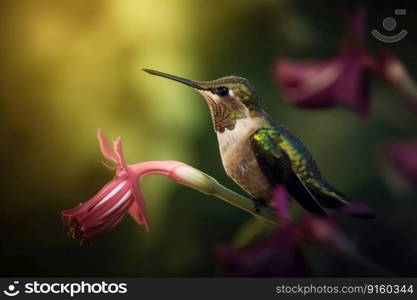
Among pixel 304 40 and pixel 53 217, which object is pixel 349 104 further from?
pixel 53 217

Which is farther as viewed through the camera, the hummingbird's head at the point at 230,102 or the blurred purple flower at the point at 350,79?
the hummingbird's head at the point at 230,102

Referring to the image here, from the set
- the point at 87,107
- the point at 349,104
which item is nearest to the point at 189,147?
the point at 87,107

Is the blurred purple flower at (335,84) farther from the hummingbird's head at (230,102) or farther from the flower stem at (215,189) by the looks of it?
the hummingbird's head at (230,102)

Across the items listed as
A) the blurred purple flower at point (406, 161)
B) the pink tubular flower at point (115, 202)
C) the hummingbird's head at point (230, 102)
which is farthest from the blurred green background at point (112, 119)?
the blurred purple flower at point (406, 161)

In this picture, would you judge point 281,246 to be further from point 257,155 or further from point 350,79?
point 257,155

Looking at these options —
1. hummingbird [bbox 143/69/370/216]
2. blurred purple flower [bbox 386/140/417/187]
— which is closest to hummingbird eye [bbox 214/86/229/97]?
hummingbird [bbox 143/69/370/216]

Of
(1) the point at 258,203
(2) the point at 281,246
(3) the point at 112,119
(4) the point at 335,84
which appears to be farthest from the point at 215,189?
(3) the point at 112,119
